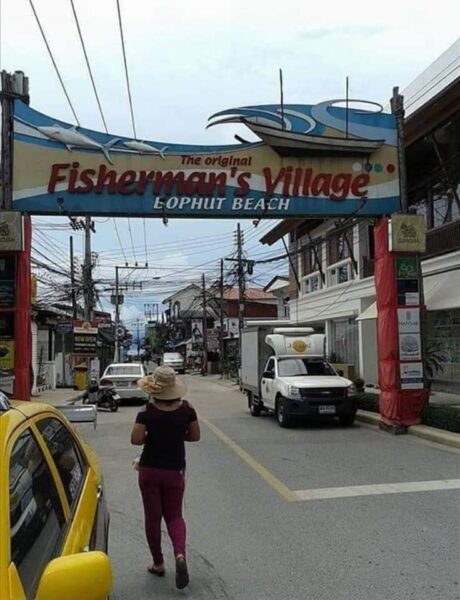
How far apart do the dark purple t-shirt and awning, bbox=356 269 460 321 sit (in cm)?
1368

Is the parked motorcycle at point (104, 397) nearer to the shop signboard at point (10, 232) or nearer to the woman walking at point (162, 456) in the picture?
the shop signboard at point (10, 232)

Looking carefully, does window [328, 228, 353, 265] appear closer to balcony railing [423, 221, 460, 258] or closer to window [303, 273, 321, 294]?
window [303, 273, 321, 294]

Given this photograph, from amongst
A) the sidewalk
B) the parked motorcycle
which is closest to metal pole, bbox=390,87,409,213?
the parked motorcycle

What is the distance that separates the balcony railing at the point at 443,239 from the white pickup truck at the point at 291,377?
498 centimetres

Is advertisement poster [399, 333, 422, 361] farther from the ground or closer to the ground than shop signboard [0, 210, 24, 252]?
closer to the ground

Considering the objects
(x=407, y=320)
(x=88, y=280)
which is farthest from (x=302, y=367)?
(x=88, y=280)

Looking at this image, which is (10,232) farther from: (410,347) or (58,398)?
(58,398)

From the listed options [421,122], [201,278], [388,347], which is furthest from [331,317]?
[201,278]

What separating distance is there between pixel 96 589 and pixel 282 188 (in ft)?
43.8

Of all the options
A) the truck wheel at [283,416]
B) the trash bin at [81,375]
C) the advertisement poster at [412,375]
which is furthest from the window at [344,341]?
the advertisement poster at [412,375]

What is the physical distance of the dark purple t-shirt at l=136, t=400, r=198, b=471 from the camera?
16.2ft

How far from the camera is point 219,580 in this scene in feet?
16.6

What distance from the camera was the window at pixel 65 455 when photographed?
10.7ft

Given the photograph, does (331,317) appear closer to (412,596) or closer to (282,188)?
(282,188)
